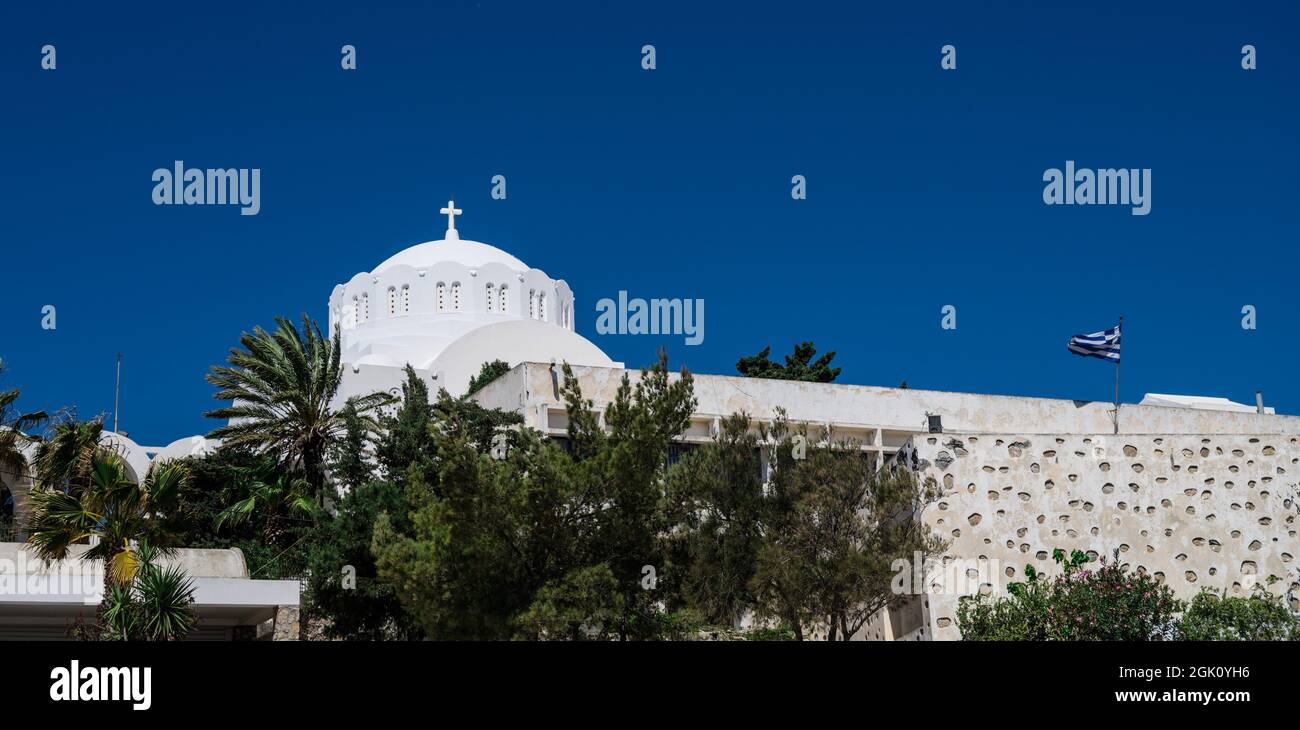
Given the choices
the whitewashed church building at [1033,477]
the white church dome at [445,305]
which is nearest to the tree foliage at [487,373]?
the white church dome at [445,305]

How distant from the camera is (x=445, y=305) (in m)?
46.2

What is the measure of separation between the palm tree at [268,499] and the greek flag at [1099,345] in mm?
16227

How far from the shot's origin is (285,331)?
108ft

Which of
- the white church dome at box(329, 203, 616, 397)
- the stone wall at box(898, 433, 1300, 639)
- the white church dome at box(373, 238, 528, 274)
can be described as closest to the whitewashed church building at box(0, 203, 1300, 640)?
the stone wall at box(898, 433, 1300, 639)

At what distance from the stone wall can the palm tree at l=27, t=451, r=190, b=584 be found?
13504 mm

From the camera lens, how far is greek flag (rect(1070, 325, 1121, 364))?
102 feet

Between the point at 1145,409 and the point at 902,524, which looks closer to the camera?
the point at 902,524

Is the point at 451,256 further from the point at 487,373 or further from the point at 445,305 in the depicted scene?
the point at 487,373

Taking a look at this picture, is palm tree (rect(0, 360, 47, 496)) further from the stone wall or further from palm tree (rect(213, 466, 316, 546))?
the stone wall

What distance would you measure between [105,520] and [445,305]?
24.1 m
